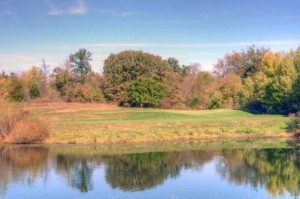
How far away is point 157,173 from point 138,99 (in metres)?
55.1

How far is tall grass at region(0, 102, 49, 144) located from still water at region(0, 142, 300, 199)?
2.45 metres

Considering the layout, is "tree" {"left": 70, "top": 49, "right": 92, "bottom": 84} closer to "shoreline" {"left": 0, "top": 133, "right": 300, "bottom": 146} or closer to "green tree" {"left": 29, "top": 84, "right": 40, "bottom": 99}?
"green tree" {"left": 29, "top": 84, "right": 40, "bottom": 99}

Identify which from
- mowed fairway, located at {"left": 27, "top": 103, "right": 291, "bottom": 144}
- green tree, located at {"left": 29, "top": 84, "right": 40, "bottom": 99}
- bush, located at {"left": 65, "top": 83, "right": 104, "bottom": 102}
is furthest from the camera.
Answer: green tree, located at {"left": 29, "top": 84, "right": 40, "bottom": 99}

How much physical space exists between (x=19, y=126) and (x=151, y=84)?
45.7 meters

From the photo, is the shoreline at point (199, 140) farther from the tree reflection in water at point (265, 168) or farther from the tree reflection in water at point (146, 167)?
the tree reflection in water at point (265, 168)

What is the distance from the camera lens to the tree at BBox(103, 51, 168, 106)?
3585 inches

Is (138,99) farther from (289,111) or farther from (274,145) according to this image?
(274,145)

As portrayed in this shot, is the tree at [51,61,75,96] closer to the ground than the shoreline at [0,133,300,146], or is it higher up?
higher up

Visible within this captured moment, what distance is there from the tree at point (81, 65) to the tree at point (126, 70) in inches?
498

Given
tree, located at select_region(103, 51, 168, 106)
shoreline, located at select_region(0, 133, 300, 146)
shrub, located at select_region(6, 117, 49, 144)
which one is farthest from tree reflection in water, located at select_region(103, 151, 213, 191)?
tree, located at select_region(103, 51, 168, 106)

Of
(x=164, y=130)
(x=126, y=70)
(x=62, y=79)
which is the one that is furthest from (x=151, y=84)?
(x=164, y=130)

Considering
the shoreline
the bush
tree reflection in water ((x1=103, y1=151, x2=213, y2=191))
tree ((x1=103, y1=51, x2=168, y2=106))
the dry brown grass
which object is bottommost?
tree reflection in water ((x1=103, y1=151, x2=213, y2=191))

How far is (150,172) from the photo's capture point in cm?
3203

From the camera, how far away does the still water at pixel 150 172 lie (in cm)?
2552
